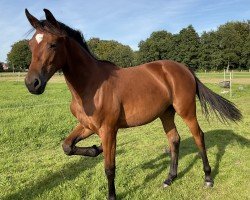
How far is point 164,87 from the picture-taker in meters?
5.10

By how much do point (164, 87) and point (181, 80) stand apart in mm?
388

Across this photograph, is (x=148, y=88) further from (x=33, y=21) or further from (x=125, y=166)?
(x=33, y=21)

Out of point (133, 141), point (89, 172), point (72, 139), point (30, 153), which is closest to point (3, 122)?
point (30, 153)

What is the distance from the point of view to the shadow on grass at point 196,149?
5.77 meters

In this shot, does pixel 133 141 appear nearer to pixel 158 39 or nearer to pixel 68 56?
pixel 68 56

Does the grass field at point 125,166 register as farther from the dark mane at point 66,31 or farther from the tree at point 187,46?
the tree at point 187,46

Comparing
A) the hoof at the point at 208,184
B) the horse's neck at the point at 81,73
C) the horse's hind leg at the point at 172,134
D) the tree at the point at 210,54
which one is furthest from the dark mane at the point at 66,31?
the tree at the point at 210,54

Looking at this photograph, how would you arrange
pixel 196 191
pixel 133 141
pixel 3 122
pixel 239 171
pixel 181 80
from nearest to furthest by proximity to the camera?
pixel 196 191 < pixel 181 80 < pixel 239 171 < pixel 133 141 < pixel 3 122

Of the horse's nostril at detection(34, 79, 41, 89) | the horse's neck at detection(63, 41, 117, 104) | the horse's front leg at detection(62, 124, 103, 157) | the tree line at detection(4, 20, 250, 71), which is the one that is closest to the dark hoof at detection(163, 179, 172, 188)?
the horse's front leg at detection(62, 124, 103, 157)

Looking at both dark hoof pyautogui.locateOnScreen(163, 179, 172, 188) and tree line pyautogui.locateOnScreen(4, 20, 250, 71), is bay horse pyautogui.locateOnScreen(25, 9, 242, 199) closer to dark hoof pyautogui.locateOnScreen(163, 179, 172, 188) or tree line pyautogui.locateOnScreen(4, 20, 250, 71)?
dark hoof pyautogui.locateOnScreen(163, 179, 172, 188)

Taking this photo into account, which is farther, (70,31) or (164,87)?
(164,87)

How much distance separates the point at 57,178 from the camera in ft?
17.8

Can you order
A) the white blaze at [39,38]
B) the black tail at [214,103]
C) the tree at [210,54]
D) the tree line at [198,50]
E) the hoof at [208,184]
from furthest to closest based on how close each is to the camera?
the tree line at [198,50] < the tree at [210,54] < the black tail at [214,103] < the hoof at [208,184] < the white blaze at [39,38]

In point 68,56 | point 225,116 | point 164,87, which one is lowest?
point 225,116
